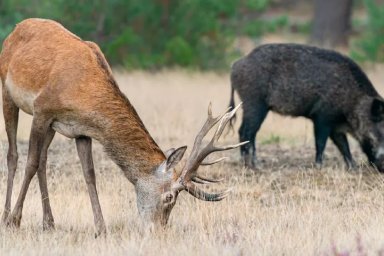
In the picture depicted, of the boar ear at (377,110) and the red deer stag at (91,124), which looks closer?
the red deer stag at (91,124)

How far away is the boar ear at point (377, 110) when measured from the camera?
43.3 ft

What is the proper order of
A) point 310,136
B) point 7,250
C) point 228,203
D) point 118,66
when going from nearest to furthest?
point 7,250
point 228,203
point 310,136
point 118,66

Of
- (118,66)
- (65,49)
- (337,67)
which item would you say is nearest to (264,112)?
(337,67)

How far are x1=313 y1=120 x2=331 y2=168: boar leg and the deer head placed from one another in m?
5.28

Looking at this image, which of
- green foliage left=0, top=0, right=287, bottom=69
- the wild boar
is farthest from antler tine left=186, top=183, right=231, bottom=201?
green foliage left=0, top=0, right=287, bottom=69

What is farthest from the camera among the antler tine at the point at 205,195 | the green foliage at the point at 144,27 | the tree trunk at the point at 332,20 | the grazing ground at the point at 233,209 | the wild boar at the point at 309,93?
the tree trunk at the point at 332,20

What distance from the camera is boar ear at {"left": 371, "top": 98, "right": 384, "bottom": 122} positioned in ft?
43.3

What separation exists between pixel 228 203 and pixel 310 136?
6.41m

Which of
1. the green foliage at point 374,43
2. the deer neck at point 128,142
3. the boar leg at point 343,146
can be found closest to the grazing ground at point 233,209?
the boar leg at point 343,146

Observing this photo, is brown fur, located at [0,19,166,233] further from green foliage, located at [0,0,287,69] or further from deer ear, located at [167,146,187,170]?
green foliage, located at [0,0,287,69]

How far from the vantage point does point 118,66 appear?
72.8 ft

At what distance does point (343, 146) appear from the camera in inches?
538

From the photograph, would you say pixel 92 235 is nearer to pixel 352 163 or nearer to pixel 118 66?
pixel 352 163

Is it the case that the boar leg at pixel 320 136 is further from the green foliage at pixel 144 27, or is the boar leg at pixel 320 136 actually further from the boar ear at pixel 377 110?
the green foliage at pixel 144 27
